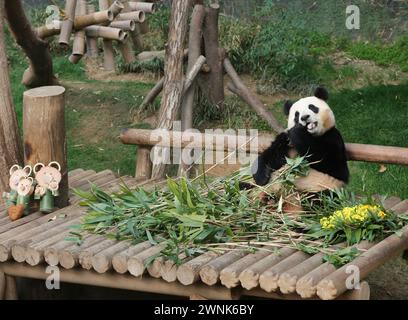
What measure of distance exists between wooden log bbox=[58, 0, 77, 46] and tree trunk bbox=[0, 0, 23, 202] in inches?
68.6

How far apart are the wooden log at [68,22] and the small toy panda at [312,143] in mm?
2775

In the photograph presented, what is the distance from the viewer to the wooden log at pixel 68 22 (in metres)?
7.46

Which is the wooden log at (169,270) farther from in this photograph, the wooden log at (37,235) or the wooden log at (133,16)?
the wooden log at (133,16)

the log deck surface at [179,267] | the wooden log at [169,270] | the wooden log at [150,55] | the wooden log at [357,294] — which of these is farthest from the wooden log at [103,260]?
the wooden log at [150,55]

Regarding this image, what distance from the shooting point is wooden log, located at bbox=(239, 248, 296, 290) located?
13.9 ft

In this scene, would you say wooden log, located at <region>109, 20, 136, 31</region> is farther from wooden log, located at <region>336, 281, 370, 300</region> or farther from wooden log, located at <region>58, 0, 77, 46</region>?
wooden log, located at <region>336, 281, 370, 300</region>

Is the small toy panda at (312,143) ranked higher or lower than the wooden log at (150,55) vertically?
higher

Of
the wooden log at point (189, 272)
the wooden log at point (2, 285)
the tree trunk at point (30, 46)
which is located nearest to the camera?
the wooden log at point (189, 272)

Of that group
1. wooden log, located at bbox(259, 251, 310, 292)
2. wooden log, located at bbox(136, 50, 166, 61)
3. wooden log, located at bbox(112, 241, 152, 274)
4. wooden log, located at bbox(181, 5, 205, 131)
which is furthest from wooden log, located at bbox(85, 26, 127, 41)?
wooden log, located at bbox(259, 251, 310, 292)

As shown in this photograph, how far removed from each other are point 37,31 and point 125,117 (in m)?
1.39

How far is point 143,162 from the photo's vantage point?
639cm

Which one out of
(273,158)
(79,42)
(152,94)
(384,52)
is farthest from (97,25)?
(273,158)
